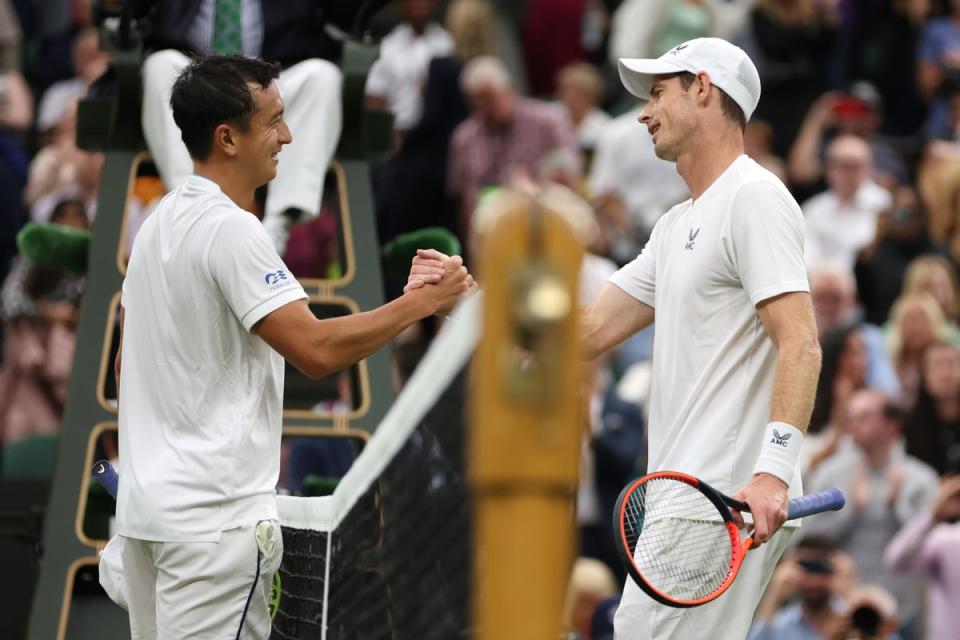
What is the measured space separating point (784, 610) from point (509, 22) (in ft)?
29.3

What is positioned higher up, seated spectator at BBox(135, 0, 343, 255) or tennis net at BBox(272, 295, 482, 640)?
seated spectator at BBox(135, 0, 343, 255)

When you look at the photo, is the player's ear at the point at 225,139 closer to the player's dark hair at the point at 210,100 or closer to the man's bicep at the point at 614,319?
the player's dark hair at the point at 210,100

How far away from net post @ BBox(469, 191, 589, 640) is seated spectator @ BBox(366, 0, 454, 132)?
10.9 meters

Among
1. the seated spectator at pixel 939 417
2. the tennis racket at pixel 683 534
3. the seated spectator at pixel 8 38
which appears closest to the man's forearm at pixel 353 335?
the tennis racket at pixel 683 534

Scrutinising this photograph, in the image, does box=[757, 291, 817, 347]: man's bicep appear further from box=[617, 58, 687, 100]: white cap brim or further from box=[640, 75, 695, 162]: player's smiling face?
box=[617, 58, 687, 100]: white cap brim

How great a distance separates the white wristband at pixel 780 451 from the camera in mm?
4711

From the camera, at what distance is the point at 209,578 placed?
15.1 feet

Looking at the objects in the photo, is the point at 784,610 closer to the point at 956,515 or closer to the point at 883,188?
the point at 956,515

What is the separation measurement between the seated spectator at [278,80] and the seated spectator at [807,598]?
9.49 feet

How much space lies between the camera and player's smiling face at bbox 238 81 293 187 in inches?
190


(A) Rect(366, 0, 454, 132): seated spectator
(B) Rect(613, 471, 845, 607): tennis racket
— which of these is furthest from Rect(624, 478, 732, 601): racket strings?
(A) Rect(366, 0, 454, 132): seated spectator

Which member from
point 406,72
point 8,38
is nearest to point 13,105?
point 8,38

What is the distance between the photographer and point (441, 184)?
13.3 metres

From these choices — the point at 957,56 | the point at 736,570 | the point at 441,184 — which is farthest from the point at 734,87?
the point at 957,56
